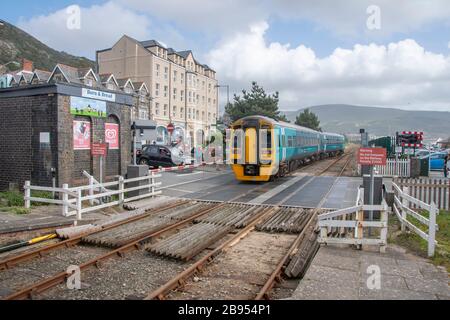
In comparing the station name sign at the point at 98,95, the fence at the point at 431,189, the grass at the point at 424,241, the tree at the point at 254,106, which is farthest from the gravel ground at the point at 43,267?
the tree at the point at 254,106

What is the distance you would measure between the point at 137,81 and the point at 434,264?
49.9 metres

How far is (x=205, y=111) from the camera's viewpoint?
6650 cm

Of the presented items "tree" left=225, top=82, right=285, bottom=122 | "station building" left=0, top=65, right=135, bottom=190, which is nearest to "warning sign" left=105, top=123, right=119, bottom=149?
"station building" left=0, top=65, right=135, bottom=190

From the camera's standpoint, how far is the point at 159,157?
2670cm

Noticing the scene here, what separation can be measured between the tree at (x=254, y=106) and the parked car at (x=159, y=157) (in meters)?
18.7

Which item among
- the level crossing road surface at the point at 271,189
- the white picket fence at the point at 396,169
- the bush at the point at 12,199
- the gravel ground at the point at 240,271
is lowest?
the gravel ground at the point at 240,271

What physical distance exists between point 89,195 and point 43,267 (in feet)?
14.5

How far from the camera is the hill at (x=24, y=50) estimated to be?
109m

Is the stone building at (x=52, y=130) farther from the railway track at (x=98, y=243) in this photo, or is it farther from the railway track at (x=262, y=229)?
the railway track at (x=262, y=229)

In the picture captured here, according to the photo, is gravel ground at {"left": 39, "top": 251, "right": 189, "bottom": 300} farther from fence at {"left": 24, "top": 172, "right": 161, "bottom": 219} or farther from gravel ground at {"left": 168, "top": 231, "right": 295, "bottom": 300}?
fence at {"left": 24, "top": 172, "right": 161, "bottom": 219}

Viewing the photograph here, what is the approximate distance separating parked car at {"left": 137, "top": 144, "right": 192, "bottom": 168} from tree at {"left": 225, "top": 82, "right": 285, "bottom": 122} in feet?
→ 61.5

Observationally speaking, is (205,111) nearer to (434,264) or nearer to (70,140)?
(70,140)

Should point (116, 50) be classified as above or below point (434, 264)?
above
